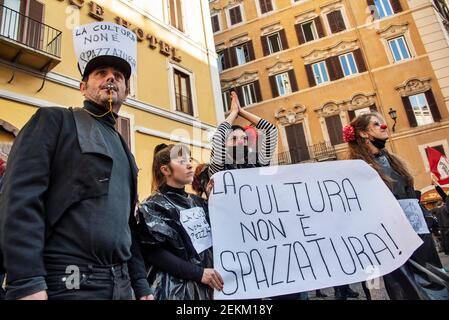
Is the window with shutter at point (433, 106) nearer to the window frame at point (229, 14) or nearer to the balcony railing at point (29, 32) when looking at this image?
the window frame at point (229, 14)

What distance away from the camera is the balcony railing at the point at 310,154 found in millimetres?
17125

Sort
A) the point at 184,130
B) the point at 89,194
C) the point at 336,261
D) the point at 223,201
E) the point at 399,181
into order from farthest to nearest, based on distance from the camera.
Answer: the point at 184,130 → the point at 399,181 → the point at 223,201 → the point at 336,261 → the point at 89,194

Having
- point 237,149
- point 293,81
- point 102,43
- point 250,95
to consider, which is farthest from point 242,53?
point 102,43

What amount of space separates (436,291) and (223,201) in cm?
157

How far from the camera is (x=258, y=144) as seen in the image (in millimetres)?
2797

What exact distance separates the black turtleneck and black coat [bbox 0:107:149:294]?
0.12 ft

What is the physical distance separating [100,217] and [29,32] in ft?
26.7

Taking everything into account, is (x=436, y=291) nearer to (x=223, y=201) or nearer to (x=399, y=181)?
(x=399, y=181)

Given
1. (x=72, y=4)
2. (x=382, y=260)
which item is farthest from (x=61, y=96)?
(x=382, y=260)

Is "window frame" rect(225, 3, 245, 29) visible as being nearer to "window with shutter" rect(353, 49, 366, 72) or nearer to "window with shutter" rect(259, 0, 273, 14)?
"window with shutter" rect(259, 0, 273, 14)

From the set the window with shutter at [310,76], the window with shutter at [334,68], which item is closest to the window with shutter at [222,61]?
the window with shutter at [310,76]

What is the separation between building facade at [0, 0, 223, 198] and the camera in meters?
6.95

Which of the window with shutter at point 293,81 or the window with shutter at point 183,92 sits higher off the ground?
the window with shutter at point 293,81

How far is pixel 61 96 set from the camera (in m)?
7.73
